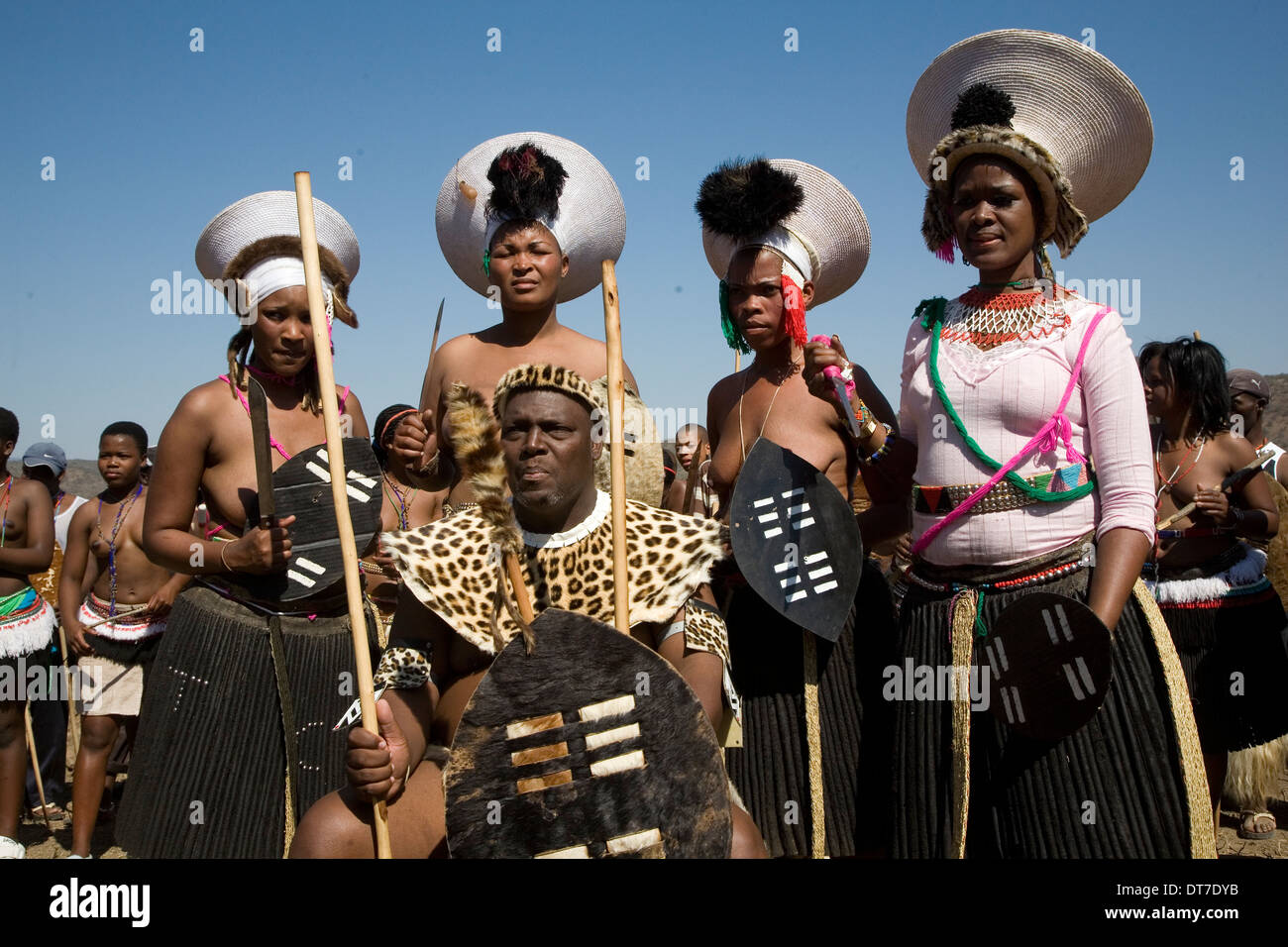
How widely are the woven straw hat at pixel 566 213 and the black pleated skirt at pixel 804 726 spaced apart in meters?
1.45

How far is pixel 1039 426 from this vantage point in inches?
117

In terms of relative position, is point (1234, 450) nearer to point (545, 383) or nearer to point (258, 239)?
point (545, 383)

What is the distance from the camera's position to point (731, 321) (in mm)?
4219

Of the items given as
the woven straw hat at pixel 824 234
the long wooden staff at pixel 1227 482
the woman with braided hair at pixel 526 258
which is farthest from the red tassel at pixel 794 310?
the long wooden staff at pixel 1227 482

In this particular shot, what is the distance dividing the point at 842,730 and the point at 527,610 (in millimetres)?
1362

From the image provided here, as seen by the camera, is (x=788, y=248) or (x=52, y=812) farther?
(x=52, y=812)

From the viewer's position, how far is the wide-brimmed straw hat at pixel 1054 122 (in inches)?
122

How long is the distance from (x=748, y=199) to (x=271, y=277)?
5.69ft

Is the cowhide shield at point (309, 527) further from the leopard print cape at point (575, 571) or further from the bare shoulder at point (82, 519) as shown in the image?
the bare shoulder at point (82, 519)

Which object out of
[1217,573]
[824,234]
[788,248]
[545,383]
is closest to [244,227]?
[545,383]

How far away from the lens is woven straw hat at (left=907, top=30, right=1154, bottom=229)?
315 centimetres

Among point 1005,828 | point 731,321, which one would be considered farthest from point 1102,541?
point 731,321

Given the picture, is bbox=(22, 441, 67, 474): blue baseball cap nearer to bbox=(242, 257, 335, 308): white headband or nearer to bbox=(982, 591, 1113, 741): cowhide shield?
bbox=(242, 257, 335, 308): white headband

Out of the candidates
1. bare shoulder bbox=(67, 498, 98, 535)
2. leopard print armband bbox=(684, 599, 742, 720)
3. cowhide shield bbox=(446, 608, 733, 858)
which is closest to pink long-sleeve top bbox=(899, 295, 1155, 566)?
leopard print armband bbox=(684, 599, 742, 720)
